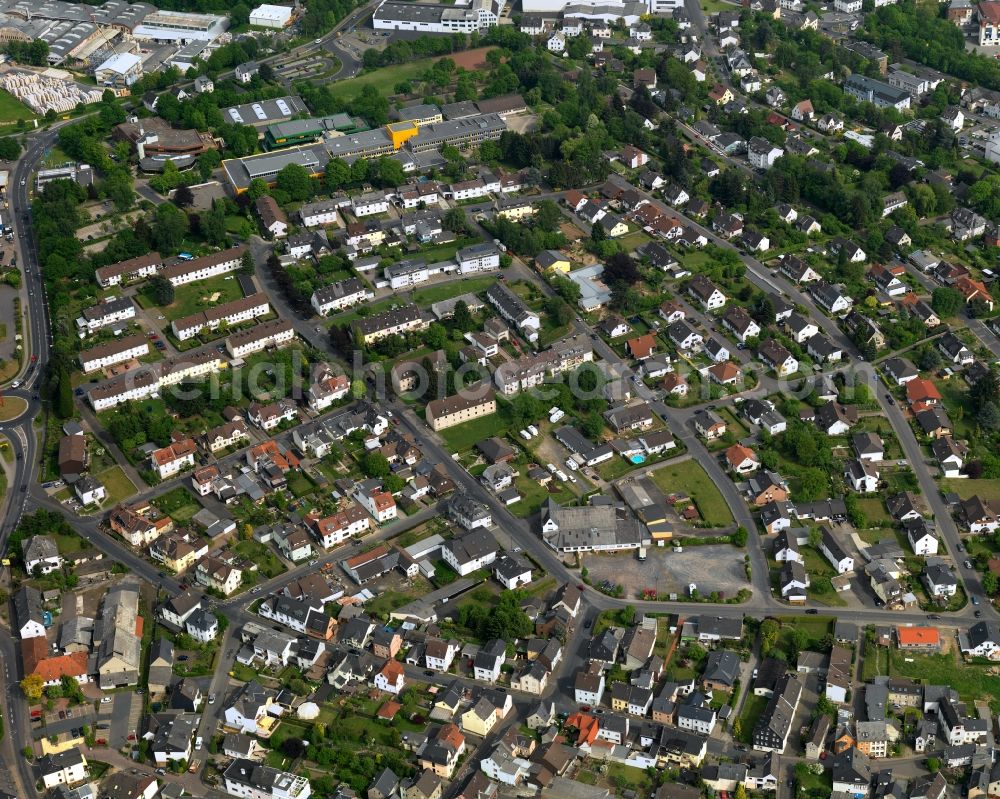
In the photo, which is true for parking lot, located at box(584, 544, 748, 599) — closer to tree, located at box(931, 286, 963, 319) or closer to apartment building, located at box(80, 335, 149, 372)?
tree, located at box(931, 286, 963, 319)

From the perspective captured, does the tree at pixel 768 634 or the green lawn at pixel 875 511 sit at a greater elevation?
the tree at pixel 768 634

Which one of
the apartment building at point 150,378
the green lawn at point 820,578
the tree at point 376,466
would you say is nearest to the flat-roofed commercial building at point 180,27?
the apartment building at point 150,378

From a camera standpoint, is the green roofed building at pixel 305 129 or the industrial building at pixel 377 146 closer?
the industrial building at pixel 377 146

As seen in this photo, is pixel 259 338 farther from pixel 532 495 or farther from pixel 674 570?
pixel 674 570

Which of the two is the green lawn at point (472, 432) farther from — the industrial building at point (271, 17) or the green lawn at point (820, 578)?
the industrial building at point (271, 17)

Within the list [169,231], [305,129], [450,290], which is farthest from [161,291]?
[305,129]

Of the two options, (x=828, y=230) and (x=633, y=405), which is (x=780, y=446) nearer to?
(x=633, y=405)

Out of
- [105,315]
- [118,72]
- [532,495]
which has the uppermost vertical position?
[118,72]

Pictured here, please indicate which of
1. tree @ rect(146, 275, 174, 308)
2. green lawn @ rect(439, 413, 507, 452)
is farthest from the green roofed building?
green lawn @ rect(439, 413, 507, 452)
